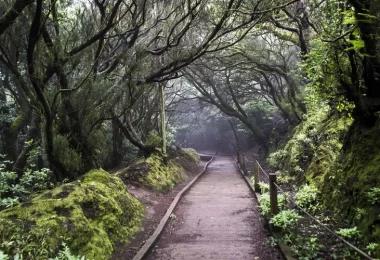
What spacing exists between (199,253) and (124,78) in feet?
20.7

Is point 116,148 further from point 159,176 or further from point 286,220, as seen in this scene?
point 286,220

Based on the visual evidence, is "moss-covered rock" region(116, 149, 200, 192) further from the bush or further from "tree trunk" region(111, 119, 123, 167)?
the bush

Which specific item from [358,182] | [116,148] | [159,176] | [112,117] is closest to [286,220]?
[358,182]

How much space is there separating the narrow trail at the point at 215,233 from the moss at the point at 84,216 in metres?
0.87

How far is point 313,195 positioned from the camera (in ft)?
25.6

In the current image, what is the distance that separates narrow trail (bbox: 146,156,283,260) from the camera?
20.1 ft

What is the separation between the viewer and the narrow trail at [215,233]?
6.13m

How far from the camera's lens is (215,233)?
24.1ft

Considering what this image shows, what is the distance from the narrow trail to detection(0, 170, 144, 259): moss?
87 cm

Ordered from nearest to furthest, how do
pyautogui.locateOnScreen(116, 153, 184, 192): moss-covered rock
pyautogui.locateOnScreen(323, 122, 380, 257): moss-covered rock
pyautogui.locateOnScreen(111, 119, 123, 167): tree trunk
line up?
pyautogui.locateOnScreen(323, 122, 380, 257): moss-covered rock → pyautogui.locateOnScreen(116, 153, 184, 192): moss-covered rock → pyautogui.locateOnScreen(111, 119, 123, 167): tree trunk

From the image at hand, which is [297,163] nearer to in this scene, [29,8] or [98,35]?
[98,35]

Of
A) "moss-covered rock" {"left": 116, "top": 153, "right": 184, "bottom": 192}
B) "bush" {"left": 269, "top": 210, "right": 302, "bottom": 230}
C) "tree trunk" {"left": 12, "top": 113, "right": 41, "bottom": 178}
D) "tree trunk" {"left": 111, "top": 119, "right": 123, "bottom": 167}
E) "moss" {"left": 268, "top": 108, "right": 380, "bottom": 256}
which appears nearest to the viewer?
"moss" {"left": 268, "top": 108, "right": 380, "bottom": 256}

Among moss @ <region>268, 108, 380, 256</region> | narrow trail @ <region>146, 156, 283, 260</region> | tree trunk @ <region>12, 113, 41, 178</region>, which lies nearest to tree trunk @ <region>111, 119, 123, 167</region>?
tree trunk @ <region>12, 113, 41, 178</region>

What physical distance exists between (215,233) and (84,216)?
2.95 m
